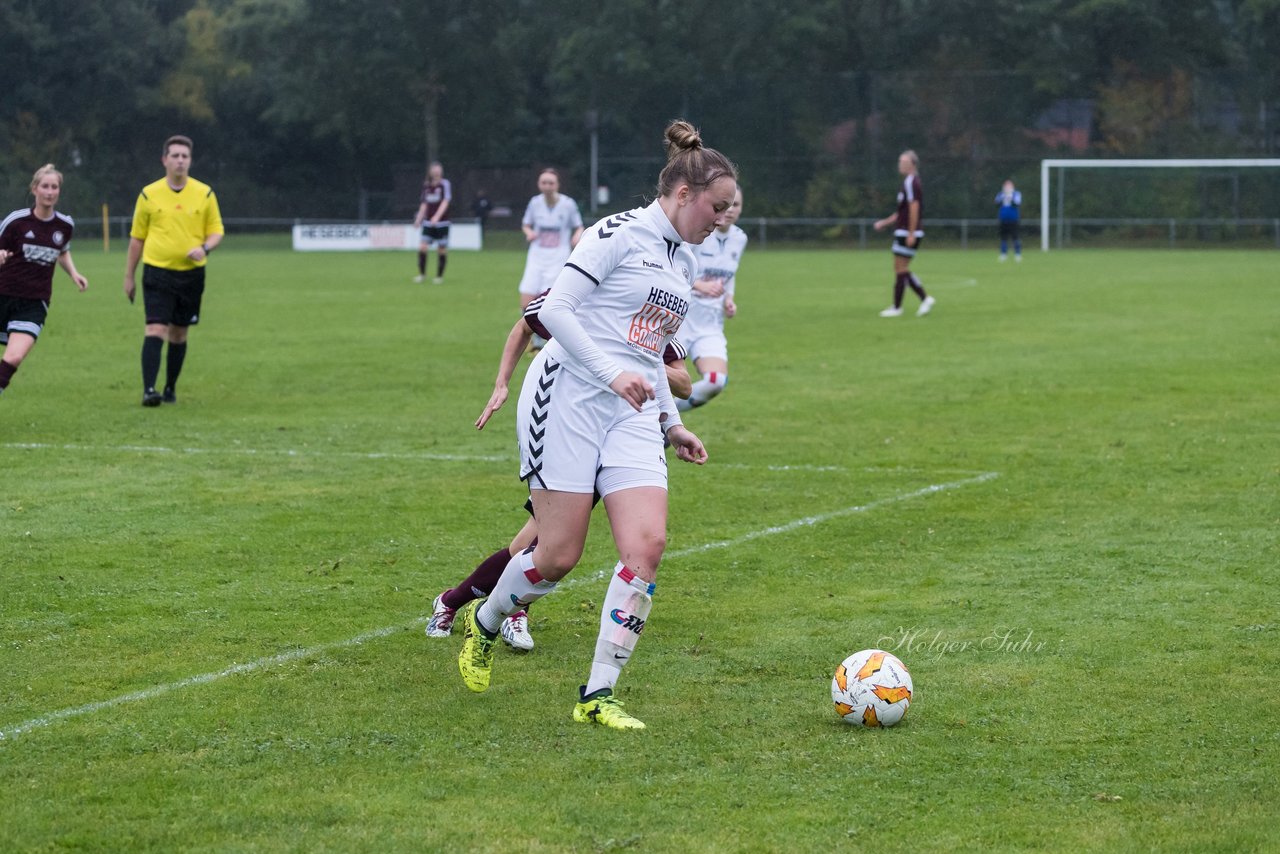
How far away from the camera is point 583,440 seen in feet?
17.9

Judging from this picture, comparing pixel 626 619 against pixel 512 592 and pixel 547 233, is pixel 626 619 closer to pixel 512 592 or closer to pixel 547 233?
pixel 512 592

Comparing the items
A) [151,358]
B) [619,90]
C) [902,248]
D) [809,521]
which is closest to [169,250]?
[151,358]

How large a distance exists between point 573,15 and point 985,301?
37539 mm

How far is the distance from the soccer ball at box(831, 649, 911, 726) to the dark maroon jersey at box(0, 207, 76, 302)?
8.76 m

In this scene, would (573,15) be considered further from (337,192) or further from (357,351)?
(357,351)

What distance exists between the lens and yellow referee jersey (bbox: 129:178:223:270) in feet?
44.1

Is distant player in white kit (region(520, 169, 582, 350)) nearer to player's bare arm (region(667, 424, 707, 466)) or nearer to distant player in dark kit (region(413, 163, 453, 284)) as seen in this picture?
distant player in dark kit (region(413, 163, 453, 284))

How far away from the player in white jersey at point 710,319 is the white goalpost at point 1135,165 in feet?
120

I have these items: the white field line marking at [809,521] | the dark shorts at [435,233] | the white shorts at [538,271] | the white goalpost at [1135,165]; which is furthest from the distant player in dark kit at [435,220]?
the white field line marking at [809,521]

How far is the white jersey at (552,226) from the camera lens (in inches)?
754

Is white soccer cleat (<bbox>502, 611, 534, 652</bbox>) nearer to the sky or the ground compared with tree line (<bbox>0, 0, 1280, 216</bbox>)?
nearer to the ground

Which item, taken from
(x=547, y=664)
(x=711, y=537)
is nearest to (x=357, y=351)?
(x=711, y=537)

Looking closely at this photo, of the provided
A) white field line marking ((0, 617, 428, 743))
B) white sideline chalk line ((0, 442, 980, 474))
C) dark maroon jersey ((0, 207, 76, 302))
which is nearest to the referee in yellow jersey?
dark maroon jersey ((0, 207, 76, 302))

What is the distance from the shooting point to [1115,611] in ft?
22.3
